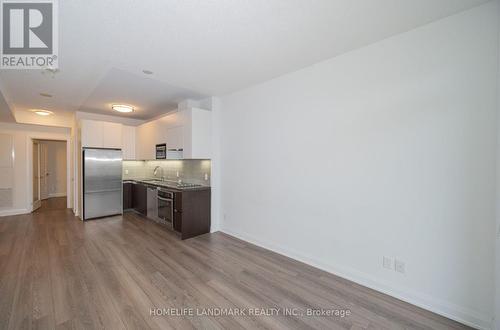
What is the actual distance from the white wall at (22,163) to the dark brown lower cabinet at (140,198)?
2.78m

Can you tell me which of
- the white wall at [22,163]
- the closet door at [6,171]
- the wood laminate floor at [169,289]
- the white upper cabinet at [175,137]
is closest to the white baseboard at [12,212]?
the white wall at [22,163]

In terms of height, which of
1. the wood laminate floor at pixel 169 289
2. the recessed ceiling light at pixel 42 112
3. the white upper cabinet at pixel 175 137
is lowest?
the wood laminate floor at pixel 169 289

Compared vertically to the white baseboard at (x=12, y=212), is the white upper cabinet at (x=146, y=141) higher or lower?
higher

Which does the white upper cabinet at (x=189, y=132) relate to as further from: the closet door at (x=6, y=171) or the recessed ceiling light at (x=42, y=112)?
the closet door at (x=6, y=171)

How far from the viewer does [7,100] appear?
4.04 metres

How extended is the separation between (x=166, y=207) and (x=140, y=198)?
5.40 ft

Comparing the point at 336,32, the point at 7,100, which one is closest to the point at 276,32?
the point at 336,32

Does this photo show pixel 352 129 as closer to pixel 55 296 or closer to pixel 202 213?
pixel 202 213

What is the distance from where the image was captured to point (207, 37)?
2.28 metres

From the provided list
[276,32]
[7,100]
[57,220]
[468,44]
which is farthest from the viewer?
[57,220]

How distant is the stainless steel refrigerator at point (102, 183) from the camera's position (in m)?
5.13

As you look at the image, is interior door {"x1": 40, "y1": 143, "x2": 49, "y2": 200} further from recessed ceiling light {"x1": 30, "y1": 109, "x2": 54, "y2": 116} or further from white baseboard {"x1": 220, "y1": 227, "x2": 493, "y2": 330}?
white baseboard {"x1": 220, "y1": 227, "x2": 493, "y2": 330}

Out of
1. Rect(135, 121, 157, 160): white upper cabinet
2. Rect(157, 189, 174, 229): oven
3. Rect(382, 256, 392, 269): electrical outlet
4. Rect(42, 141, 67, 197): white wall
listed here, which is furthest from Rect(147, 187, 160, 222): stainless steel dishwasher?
Rect(42, 141, 67, 197): white wall

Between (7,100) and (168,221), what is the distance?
3727 millimetres
